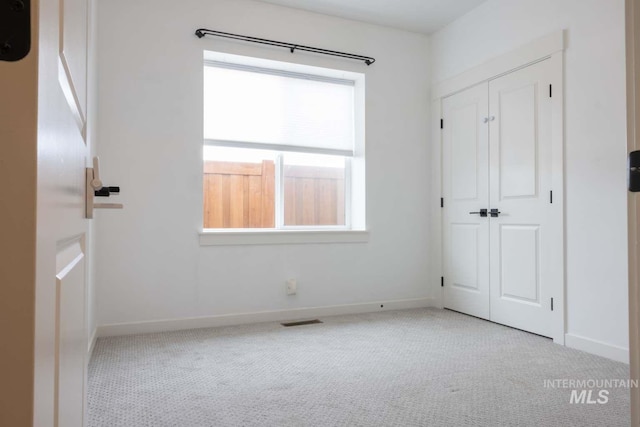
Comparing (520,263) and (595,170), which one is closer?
(595,170)

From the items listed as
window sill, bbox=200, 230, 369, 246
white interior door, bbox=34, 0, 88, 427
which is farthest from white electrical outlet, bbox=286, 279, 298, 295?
white interior door, bbox=34, 0, 88, 427

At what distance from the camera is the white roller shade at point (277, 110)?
142 inches

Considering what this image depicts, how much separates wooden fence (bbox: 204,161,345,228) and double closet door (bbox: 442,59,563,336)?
111cm

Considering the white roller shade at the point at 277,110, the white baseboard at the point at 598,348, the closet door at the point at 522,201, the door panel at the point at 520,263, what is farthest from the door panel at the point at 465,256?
the white roller shade at the point at 277,110

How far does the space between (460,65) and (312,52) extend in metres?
1.37

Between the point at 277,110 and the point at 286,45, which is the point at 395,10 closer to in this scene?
the point at 286,45

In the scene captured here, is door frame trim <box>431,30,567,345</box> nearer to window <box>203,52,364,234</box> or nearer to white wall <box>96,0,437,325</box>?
white wall <box>96,0,437,325</box>

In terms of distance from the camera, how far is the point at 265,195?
3.82m

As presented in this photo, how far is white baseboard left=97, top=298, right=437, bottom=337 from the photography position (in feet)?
10.3

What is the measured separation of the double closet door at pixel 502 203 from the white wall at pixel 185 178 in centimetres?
61

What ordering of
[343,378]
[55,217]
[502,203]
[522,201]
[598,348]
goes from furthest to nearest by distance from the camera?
1. [502,203]
2. [522,201]
3. [598,348]
4. [343,378]
5. [55,217]

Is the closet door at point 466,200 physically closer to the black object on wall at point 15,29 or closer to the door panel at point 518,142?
the door panel at point 518,142

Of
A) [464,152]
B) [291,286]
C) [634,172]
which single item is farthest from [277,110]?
[634,172]

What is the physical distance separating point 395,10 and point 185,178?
237cm
